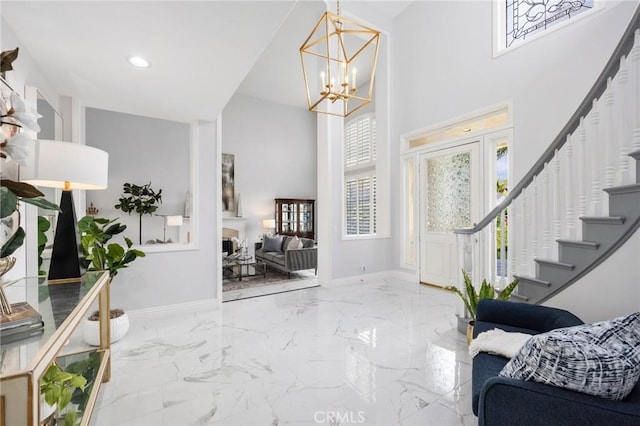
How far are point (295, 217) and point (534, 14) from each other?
629cm

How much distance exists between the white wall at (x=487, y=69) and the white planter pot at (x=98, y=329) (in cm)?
426

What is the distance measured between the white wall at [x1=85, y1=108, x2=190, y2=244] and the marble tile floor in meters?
3.66

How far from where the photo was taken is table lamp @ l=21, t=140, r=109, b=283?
159cm

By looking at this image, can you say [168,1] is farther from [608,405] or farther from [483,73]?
[483,73]

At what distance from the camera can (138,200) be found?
6.05 metres

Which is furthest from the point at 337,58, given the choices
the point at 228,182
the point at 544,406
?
the point at 544,406

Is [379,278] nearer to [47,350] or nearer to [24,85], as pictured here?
[47,350]

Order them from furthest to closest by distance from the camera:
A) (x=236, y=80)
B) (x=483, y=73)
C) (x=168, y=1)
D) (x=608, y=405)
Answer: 1. (x=483, y=73)
2. (x=236, y=80)
3. (x=168, y=1)
4. (x=608, y=405)

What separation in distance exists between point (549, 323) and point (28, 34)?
3836 mm

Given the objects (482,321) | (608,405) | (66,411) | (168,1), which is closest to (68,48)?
(168,1)

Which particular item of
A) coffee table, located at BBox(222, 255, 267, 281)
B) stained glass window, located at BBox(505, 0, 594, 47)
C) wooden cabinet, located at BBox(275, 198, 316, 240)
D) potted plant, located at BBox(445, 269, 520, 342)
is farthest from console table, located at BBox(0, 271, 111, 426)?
wooden cabinet, located at BBox(275, 198, 316, 240)

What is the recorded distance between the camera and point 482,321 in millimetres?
2141

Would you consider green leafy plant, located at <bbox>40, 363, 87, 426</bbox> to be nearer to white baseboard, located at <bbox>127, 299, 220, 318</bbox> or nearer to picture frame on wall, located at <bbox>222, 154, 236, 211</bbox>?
white baseboard, located at <bbox>127, 299, 220, 318</bbox>

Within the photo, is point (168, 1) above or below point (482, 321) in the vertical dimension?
above
